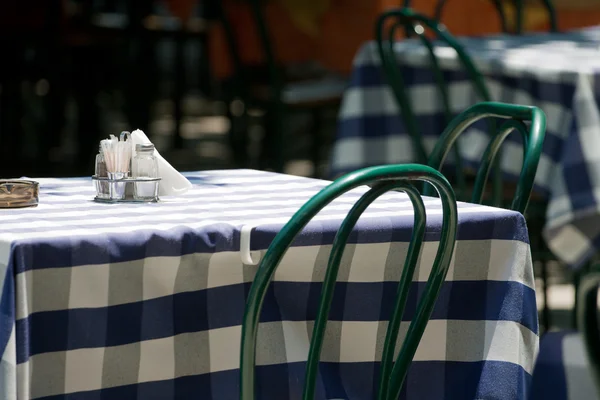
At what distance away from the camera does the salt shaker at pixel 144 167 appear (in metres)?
1.84

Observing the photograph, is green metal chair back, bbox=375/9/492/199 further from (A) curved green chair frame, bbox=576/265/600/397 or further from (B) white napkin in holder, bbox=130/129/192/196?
(A) curved green chair frame, bbox=576/265/600/397

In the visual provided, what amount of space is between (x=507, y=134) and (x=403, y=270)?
61 centimetres

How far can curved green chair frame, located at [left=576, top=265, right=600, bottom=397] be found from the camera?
1105 millimetres

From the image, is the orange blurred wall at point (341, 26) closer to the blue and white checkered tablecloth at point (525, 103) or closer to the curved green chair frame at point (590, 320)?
the blue and white checkered tablecloth at point (525, 103)

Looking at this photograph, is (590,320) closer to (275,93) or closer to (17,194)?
(17,194)

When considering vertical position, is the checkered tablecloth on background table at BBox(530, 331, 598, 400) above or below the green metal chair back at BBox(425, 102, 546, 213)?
below

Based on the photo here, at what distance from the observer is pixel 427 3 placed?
6.17 meters

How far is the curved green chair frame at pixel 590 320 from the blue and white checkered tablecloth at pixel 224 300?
1.93ft

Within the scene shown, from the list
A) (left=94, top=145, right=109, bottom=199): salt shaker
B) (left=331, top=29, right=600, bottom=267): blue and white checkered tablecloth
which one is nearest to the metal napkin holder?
(left=94, top=145, right=109, bottom=199): salt shaker

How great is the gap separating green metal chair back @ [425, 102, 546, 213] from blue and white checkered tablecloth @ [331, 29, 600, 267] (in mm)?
789

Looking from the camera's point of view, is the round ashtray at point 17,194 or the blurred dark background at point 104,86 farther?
the blurred dark background at point 104,86

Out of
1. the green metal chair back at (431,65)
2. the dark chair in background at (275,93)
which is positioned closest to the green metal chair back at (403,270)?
the green metal chair back at (431,65)

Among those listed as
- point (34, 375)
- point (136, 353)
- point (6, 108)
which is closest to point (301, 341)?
point (136, 353)

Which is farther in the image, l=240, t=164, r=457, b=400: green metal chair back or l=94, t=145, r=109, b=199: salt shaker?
l=94, t=145, r=109, b=199: salt shaker
